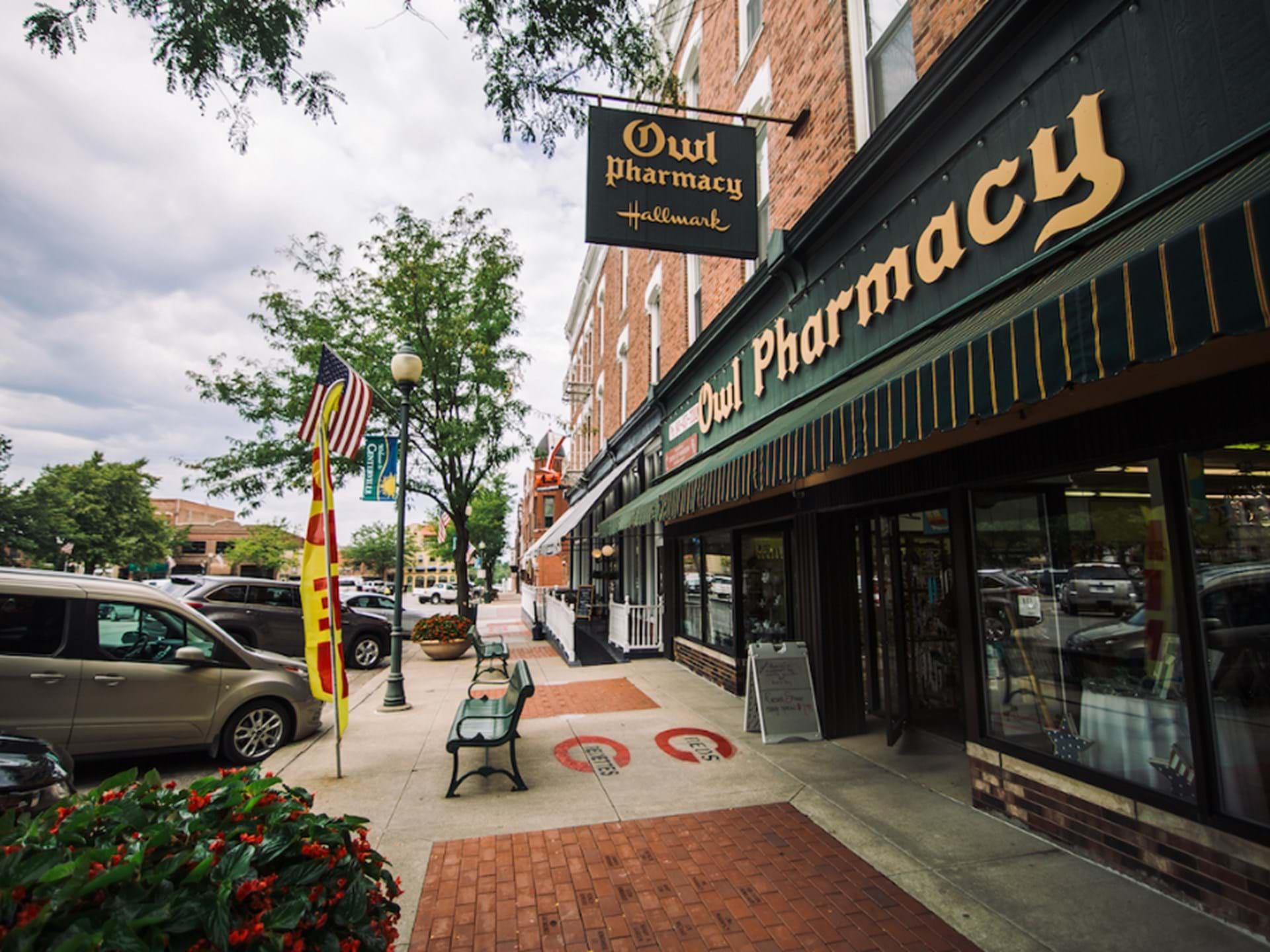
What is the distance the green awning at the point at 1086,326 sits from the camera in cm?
218

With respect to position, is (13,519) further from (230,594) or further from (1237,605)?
(1237,605)

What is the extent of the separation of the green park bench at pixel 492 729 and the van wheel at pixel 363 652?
8.58m

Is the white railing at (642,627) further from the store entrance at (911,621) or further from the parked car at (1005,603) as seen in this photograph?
the parked car at (1005,603)

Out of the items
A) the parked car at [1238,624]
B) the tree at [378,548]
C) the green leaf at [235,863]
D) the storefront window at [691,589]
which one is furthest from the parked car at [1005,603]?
the tree at [378,548]

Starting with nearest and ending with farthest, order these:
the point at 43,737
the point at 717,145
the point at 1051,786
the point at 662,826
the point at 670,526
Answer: the point at 1051,786 < the point at 662,826 < the point at 43,737 < the point at 717,145 < the point at 670,526

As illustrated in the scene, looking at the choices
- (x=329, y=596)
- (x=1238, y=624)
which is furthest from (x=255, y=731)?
(x=1238, y=624)

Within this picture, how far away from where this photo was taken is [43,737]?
562 cm

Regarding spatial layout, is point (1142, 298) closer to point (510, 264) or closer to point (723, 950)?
point (723, 950)

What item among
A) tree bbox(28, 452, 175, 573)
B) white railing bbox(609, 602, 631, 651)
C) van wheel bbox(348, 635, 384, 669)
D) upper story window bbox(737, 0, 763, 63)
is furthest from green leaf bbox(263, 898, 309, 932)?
tree bbox(28, 452, 175, 573)

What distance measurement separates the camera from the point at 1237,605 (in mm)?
3387

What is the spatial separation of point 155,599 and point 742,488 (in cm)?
562

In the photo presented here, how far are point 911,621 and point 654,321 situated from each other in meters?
9.24

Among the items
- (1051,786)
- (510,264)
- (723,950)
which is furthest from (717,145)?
(510,264)

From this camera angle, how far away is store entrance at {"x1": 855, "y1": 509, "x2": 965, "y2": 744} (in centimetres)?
693
